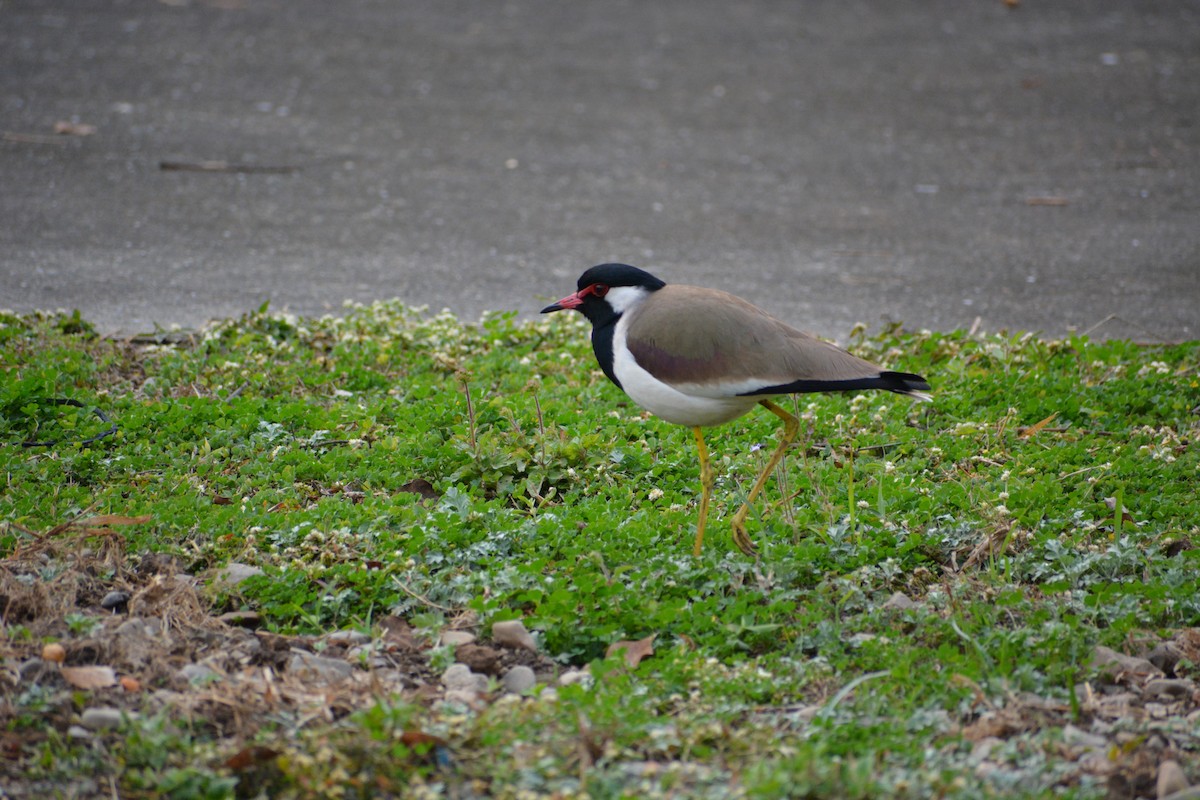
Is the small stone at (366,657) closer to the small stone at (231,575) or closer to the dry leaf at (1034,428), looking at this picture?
the small stone at (231,575)

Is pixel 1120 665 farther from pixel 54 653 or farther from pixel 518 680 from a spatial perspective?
pixel 54 653

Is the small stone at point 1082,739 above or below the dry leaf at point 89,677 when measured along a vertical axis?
below

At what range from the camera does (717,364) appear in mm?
4012

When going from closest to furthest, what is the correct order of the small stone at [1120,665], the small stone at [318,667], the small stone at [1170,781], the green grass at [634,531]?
the small stone at [1170,781] < the green grass at [634,531] < the small stone at [318,667] < the small stone at [1120,665]

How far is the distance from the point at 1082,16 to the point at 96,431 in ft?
34.0

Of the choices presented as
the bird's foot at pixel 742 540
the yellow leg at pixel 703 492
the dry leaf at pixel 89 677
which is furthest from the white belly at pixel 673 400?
the dry leaf at pixel 89 677

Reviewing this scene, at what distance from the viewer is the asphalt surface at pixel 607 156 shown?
706 cm

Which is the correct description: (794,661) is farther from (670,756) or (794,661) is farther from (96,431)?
(96,431)

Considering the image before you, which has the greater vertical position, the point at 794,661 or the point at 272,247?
the point at 272,247

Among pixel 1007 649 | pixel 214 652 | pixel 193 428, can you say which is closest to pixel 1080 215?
pixel 1007 649

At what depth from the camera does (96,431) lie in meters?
4.85

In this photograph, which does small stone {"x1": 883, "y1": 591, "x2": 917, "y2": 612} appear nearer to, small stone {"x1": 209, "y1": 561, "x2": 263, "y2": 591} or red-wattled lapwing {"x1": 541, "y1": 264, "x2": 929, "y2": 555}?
red-wattled lapwing {"x1": 541, "y1": 264, "x2": 929, "y2": 555}

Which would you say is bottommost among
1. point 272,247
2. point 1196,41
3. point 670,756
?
point 670,756

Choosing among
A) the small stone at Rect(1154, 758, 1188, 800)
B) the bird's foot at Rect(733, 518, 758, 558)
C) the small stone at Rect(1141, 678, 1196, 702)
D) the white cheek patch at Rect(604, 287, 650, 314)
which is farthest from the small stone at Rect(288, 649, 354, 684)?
the small stone at Rect(1141, 678, 1196, 702)
